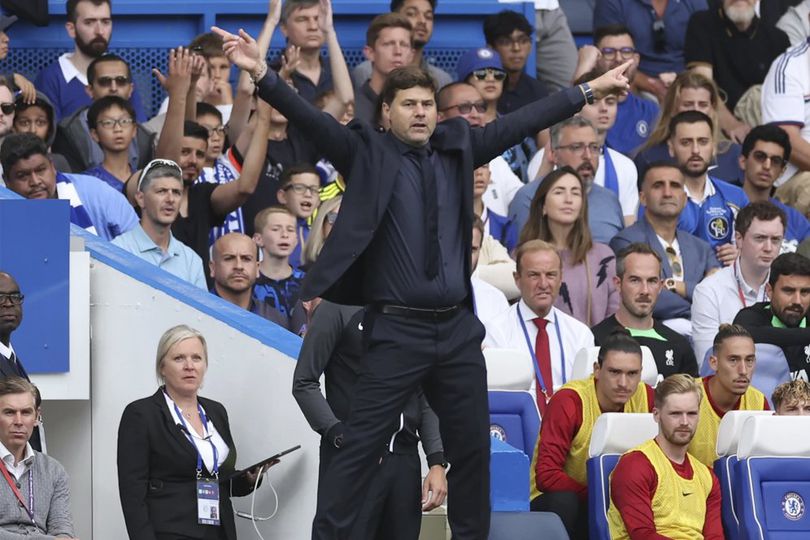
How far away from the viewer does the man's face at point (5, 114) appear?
10.0 m

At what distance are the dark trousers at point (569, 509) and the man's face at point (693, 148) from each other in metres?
3.89

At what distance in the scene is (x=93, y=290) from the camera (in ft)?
26.9

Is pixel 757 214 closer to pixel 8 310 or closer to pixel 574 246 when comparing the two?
pixel 574 246

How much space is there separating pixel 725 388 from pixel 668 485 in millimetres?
937

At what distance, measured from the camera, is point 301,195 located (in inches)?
422

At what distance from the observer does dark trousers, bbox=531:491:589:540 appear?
8.30 m

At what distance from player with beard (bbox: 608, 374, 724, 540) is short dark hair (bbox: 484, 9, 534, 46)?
17.9ft

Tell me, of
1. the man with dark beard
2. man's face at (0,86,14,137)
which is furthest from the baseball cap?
man's face at (0,86,14,137)

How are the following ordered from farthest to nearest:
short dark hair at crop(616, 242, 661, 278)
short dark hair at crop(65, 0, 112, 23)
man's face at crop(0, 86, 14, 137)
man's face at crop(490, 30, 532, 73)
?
man's face at crop(490, 30, 532, 73), short dark hair at crop(65, 0, 112, 23), man's face at crop(0, 86, 14, 137), short dark hair at crop(616, 242, 661, 278)

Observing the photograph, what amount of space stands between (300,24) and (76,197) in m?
3.06

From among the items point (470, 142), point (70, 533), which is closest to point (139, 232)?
point (70, 533)

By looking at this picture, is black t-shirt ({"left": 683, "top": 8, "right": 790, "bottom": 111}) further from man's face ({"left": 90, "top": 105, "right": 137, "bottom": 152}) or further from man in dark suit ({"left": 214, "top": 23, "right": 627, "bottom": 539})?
man in dark suit ({"left": 214, "top": 23, "right": 627, "bottom": 539})

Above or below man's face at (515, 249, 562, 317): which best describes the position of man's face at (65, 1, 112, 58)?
above

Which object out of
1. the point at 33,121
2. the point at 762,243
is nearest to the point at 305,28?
the point at 33,121
